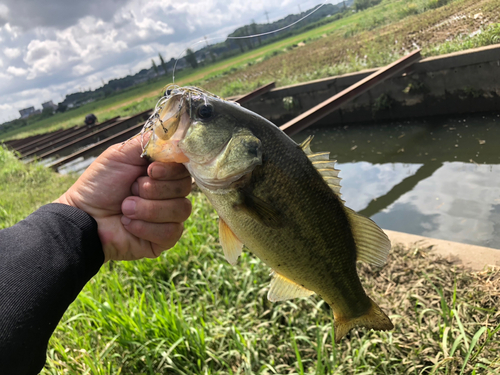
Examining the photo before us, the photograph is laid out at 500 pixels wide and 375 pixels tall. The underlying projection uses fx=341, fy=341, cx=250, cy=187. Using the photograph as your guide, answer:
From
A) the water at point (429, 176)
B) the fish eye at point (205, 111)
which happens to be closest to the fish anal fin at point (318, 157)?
the fish eye at point (205, 111)

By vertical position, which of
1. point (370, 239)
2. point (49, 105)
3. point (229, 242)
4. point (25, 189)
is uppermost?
point (49, 105)

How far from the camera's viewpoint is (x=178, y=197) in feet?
6.36

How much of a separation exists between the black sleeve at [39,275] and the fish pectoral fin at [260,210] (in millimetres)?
920

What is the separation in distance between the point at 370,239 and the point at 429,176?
5187mm

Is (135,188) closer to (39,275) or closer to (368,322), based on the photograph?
(39,275)

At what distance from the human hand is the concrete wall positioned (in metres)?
7.70

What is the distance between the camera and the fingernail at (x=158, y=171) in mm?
1781

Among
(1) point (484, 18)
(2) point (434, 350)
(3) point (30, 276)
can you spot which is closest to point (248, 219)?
(3) point (30, 276)

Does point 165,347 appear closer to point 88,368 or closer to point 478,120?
point 88,368

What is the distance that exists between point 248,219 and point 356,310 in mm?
721

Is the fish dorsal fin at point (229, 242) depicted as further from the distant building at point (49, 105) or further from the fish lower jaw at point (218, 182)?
the distant building at point (49, 105)

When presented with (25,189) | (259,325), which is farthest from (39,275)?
(25,189)

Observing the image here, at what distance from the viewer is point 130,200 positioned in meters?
1.92

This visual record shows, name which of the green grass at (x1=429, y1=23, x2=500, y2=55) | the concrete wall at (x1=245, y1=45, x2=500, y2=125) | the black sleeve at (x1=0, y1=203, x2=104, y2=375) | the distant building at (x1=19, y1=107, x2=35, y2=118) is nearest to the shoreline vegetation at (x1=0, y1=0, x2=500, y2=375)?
the black sleeve at (x1=0, y1=203, x2=104, y2=375)
